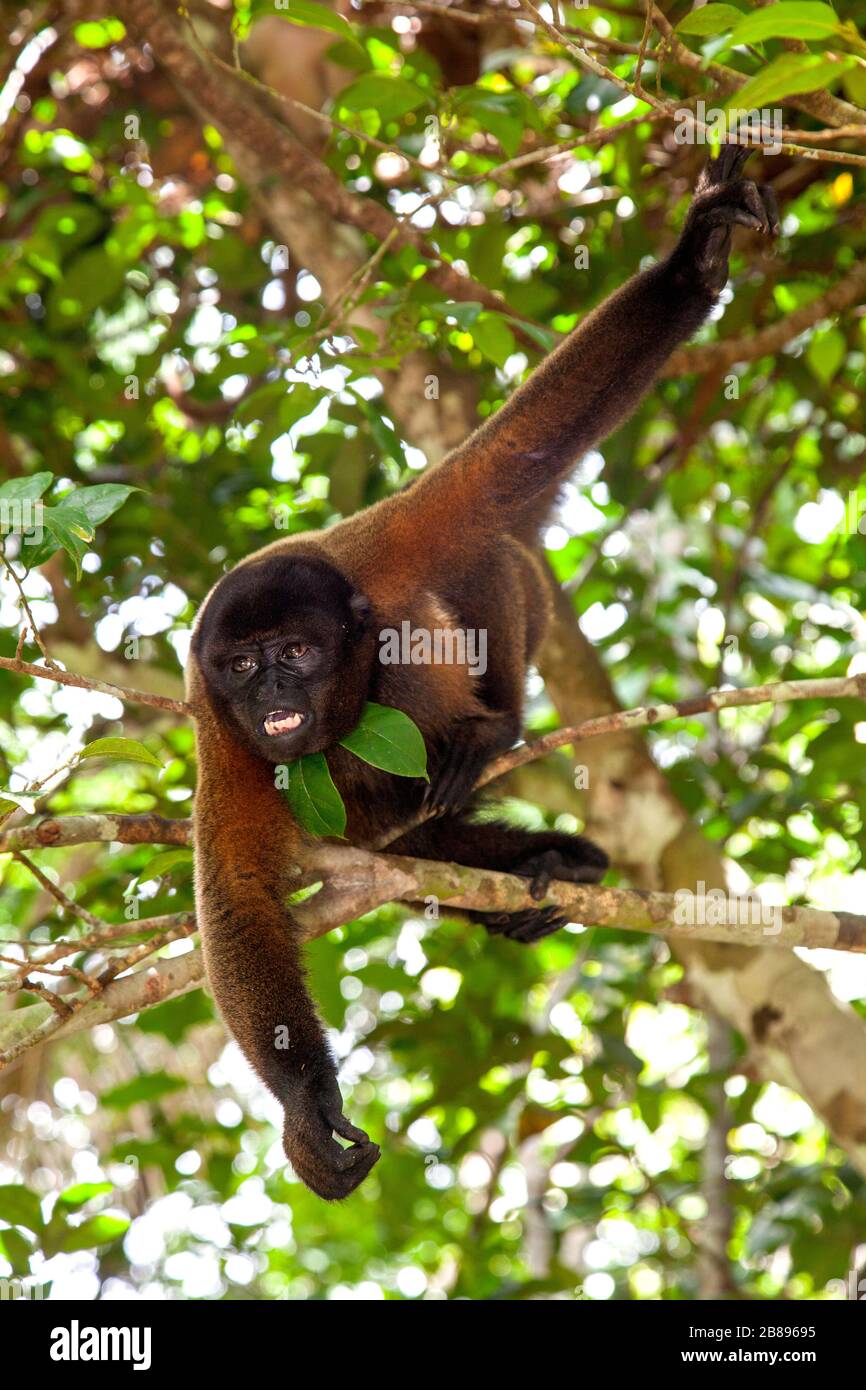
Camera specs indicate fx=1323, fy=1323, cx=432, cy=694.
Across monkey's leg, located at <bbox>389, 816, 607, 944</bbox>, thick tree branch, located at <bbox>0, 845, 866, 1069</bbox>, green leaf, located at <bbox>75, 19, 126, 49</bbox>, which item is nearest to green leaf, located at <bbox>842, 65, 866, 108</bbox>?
thick tree branch, located at <bbox>0, 845, 866, 1069</bbox>

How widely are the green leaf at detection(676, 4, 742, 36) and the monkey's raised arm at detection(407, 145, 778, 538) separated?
77cm

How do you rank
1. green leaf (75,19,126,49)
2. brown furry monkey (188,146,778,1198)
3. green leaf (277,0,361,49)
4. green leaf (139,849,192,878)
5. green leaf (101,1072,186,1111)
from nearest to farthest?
green leaf (277,0,361,49)
brown furry monkey (188,146,778,1198)
green leaf (139,849,192,878)
green leaf (101,1072,186,1111)
green leaf (75,19,126,49)

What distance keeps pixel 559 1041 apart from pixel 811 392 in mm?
3417

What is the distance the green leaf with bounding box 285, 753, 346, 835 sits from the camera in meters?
3.69

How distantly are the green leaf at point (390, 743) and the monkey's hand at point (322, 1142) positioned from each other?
986 millimetres

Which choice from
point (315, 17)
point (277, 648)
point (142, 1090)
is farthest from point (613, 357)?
point (142, 1090)

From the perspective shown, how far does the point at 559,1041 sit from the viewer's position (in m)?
5.99

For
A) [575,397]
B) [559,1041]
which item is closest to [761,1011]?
[559,1041]

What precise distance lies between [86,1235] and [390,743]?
2.51 meters

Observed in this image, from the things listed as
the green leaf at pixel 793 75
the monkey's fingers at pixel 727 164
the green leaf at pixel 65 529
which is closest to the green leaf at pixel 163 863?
the green leaf at pixel 65 529

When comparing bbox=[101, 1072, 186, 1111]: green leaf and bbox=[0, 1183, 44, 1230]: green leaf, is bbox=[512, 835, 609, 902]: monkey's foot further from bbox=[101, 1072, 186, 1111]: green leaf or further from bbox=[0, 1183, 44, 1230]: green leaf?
bbox=[0, 1183, 44, 1230]: green leaf

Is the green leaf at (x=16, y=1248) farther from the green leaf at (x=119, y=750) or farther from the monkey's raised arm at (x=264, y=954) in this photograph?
the green leaf at (x=119, y=750)

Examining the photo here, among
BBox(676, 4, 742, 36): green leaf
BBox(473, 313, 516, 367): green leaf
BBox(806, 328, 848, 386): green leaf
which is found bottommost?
BBox(473, 313, 516, 367): green leaf
